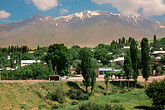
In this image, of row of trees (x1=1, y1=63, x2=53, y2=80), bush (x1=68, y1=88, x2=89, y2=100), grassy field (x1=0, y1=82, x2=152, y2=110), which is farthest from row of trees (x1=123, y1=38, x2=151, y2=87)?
row of trees (x1=1, y1=63, x2=53, y2=80)

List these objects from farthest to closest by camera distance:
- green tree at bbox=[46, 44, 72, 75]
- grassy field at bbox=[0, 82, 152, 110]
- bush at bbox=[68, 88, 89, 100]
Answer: green tree at bbox=[46, 44, 72, 75] < bush at bbox=[68, 88, 89, 100] < grassy field at bbox=[0, 82, 152, 110]

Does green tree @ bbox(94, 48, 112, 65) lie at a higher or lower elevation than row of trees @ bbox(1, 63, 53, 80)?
higher

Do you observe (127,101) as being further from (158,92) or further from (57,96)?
(57,96)

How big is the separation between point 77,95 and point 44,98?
7991mm

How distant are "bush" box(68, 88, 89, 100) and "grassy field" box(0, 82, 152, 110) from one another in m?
0.94

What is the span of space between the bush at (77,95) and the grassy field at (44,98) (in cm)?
94

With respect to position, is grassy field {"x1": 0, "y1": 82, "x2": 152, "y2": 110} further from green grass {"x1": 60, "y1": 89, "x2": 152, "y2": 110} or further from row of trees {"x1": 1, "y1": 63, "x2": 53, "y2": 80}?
row of trees {"x1": 1, "y1": 63, "x2": 53, "y2": 80}

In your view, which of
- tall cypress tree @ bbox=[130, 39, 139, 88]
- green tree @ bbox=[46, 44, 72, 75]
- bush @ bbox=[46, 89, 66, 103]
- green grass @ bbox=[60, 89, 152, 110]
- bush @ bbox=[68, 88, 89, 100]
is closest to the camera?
green grass @ bbox=[60, 89, 152, 110]

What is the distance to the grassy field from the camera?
34125 millimetres

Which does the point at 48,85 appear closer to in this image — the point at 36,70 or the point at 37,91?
the point at 37,91

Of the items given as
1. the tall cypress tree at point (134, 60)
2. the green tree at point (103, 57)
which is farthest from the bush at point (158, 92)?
the green tree at point (103, 57)

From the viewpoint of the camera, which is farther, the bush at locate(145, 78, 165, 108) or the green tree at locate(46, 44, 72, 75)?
the green tree at locate(46, 44, 72, 75)

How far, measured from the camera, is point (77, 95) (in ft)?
145

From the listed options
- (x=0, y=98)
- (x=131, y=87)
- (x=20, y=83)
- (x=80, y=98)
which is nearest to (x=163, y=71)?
(x=131, y=87)
